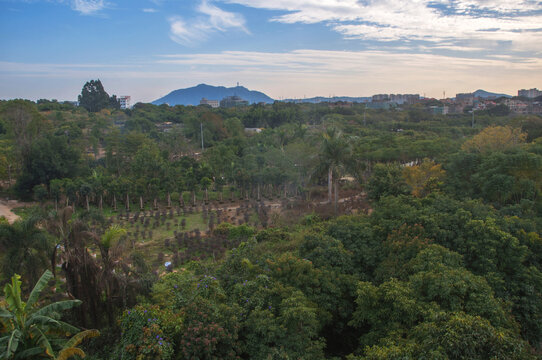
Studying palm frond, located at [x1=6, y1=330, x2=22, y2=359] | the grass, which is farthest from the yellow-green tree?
palm frond, located at [x1=6, y1=330, x2=22, y2=359]

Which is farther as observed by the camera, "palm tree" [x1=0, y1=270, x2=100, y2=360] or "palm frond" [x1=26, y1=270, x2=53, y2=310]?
"palm frond" [x1=26, y1=270, x2=53, y2=310]

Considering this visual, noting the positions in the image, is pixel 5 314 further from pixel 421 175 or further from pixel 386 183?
pixel 421 175

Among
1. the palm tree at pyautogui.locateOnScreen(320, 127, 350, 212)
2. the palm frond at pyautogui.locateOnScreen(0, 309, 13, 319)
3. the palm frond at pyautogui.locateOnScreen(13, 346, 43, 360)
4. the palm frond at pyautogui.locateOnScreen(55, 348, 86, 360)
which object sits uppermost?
the palm tree at pyautogui.locateOnScreen(320, 127, 350, 212)

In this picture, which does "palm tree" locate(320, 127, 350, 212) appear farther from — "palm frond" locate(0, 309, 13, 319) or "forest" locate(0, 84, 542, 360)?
"palm frond" locate(0, 309, 13, 319)

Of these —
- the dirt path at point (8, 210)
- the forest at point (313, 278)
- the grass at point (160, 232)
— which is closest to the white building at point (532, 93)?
the forest at point (313, 278)

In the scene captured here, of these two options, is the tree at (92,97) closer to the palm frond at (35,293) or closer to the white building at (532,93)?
the palm frond at (35,293)

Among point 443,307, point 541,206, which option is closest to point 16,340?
point 443,307
